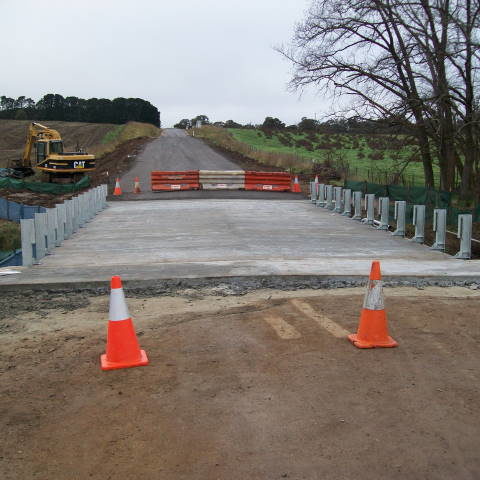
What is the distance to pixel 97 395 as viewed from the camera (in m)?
4.55

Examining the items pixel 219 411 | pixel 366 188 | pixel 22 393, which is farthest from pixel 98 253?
pixel 366 188

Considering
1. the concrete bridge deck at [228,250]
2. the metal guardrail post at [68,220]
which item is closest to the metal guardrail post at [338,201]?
the concrete bridge deck at [228,250]

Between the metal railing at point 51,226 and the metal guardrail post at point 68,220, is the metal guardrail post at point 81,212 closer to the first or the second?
the metal railing at point 51,226

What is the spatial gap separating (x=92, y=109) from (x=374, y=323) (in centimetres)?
13375

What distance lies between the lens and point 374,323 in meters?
5.68

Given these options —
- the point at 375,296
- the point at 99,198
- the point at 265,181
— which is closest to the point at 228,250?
the point at 375,296

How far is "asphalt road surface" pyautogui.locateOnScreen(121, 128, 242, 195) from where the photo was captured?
34.6m

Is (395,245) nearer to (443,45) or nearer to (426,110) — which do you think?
(426,110)

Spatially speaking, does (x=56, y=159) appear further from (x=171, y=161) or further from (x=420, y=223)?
(x=420, y=223)

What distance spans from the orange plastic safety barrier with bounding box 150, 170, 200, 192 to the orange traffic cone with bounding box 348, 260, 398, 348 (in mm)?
22559

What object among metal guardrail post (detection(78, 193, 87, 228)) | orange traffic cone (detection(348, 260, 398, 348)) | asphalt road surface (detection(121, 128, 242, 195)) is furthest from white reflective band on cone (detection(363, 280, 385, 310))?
asphalt road surface (detection(121, 128, 242, 195))

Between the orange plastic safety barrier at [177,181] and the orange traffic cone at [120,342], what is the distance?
2265 centimetres

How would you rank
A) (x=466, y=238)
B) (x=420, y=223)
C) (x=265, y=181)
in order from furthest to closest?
1. (x=265, y=181)
2. (x=420, y=223)
3. (x=466, y=238)

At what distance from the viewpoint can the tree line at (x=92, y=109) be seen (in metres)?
129
